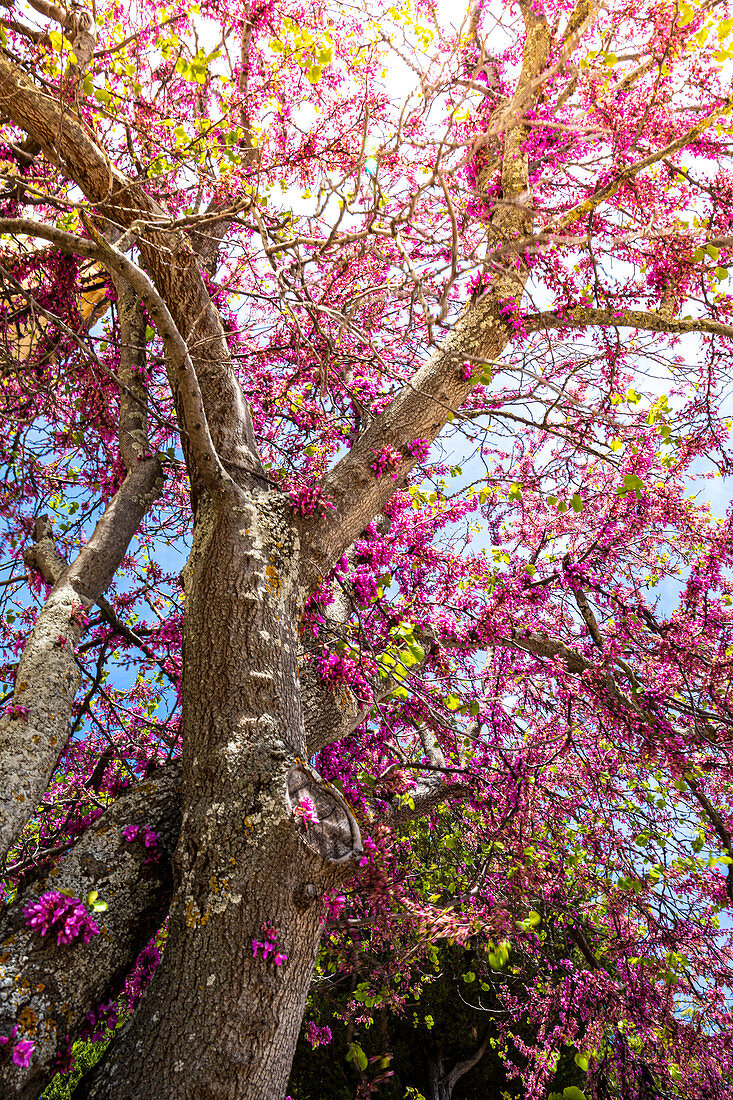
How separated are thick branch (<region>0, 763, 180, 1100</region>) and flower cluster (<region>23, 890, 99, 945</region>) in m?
0.03

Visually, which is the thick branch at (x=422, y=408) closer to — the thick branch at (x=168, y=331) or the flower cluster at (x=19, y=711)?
the thick branch at (x=168, y=331)

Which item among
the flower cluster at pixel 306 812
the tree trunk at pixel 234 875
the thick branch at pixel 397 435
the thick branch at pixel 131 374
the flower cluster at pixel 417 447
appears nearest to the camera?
the tree trunk at pixel 234 875

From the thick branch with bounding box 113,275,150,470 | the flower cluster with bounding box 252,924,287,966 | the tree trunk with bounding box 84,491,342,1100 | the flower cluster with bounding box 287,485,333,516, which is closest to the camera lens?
the tree trunk with bounding box 84,491,342,1100

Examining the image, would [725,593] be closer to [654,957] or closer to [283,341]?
[654,957]

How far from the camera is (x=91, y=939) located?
7.27 feet

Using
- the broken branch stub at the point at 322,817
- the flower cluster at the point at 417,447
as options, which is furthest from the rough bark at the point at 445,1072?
the flower cluster at the point at 417,447

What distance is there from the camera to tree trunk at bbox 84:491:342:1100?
1823 mm

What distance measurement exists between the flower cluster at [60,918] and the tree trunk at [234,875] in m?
0.40

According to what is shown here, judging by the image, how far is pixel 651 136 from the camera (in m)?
3.75

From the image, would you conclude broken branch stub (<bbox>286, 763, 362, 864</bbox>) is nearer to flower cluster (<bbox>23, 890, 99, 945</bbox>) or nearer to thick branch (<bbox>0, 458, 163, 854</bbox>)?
flower cluster (<bbox>23, 890, 99, 945</bbox>)

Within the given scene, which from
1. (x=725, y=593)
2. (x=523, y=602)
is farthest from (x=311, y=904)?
(x=725, y=593)

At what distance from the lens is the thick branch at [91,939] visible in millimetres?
1979

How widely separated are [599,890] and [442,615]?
2858 millimetres

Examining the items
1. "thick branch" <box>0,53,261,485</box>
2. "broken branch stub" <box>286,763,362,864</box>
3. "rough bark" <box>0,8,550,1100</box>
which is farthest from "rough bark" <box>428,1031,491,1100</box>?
"thick branch" <box>0,53,261,485</box>
